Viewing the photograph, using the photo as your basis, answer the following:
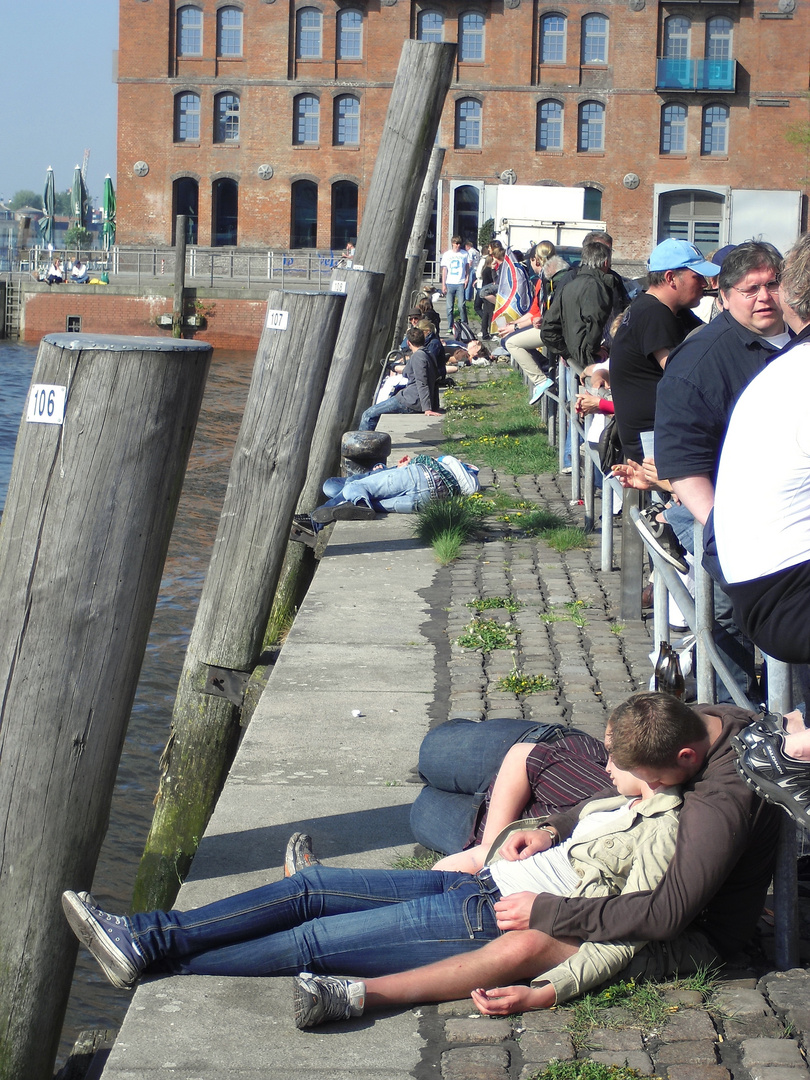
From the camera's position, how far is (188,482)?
52.1 ft

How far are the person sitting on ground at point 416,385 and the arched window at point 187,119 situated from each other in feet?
123

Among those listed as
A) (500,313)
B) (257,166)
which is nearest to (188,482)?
(500,313)

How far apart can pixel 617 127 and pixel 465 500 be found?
4196cm

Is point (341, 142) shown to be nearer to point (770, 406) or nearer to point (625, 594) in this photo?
point (625, 594)

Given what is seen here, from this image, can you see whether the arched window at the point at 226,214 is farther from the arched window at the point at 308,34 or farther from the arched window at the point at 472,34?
the arched window at the point at 472,34

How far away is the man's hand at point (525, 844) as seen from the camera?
3406 mm

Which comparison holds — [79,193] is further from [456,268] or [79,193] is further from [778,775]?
[778,775]

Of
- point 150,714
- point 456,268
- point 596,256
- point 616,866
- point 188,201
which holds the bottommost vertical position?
point 150,714

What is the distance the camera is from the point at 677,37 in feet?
155

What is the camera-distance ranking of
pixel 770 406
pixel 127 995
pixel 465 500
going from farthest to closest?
pixel 465 500 → pixel 127 995 → pixel 770 406

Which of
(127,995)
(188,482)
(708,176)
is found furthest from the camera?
(708,176)

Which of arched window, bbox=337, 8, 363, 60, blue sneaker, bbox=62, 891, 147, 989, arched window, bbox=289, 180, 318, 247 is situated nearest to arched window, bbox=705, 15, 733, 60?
arched window, bbox=337, 8, 363, 60

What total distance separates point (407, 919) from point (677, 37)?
4938 centimetres

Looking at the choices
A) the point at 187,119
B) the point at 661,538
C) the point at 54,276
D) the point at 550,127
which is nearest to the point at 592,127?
the point at 550,127
